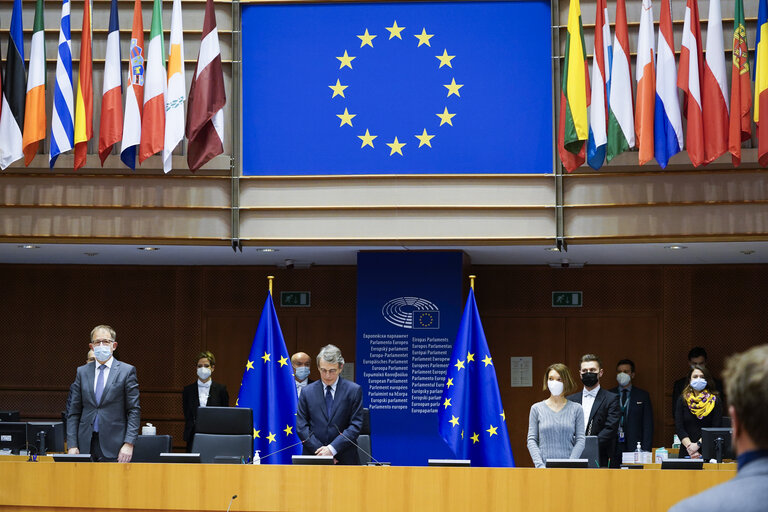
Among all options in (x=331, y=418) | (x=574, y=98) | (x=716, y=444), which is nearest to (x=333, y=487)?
(x=331, y=418)

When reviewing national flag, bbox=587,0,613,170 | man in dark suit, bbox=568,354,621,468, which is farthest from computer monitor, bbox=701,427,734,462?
national flag, bbox=587,0,613,170

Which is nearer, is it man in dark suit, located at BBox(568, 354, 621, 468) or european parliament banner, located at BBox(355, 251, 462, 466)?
man in dark suit, located at BBox(568, 354, 621, 468)

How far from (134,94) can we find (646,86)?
5.06 meters

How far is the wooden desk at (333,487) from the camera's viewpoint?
696 cm

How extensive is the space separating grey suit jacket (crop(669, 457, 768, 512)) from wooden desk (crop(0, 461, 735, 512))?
5.05m

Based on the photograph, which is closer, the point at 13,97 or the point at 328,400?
the point at 328,400

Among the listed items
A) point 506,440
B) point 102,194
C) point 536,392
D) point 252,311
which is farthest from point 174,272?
point 506,440

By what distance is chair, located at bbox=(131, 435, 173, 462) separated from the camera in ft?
26.8

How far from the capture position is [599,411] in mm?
9016

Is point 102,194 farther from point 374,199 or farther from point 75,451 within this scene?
point 75,451

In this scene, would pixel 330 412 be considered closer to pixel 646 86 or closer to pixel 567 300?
pixel 646 86

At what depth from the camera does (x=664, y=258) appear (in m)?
11.9

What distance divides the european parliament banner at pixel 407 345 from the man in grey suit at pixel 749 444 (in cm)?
909

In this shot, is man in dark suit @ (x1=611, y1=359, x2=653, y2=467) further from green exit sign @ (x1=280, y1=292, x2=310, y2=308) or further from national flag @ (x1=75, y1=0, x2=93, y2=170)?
national flag @ (x1=75, y1=0, x2=93, y2=170)
